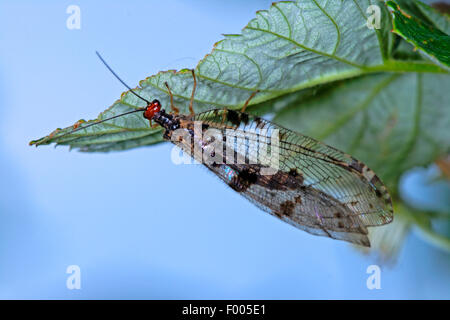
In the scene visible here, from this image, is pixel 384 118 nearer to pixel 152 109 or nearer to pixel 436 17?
pixel 436 17

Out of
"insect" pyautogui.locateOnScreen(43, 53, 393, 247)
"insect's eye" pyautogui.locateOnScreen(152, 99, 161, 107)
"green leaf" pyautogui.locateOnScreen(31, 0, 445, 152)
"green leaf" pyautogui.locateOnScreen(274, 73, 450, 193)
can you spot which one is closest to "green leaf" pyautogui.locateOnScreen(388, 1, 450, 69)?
"green leaf" pyautogui.locateOnScreen(31, 0, 445, 152)

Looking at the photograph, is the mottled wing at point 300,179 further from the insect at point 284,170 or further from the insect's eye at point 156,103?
the insect's eye at point 156,103

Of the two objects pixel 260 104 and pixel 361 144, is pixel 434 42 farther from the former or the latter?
pixel 361 144

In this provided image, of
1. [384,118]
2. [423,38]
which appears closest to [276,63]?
[423,38]

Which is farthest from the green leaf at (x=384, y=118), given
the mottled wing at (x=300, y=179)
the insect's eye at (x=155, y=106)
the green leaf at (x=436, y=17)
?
the insect's eye at (x=155, y=106)

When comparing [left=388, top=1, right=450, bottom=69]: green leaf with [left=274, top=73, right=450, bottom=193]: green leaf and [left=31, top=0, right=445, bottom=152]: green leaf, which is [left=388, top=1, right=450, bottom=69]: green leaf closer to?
[left=31, top=0, right=445, bottom=152]: green leaf

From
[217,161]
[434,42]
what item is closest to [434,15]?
[434,42]
